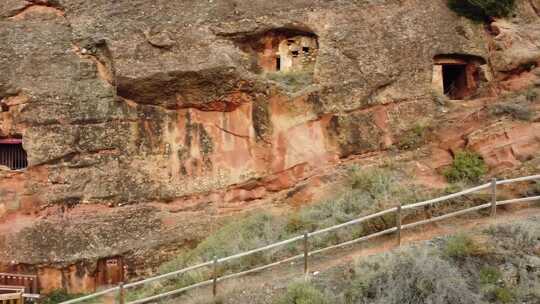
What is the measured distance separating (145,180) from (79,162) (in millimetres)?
1347

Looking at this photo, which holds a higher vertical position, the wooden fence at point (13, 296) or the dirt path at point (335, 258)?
the dirt path at point (335, 258)

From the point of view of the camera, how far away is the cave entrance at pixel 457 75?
14.8 m

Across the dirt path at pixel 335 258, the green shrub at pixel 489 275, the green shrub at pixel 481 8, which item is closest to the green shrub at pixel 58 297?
the dirt path at pixel 335 258

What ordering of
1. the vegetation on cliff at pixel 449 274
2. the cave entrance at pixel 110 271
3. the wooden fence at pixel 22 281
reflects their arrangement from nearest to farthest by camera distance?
the vegetation on cliff at pixel 449 274, the wooden fence at pixel 22 281, the cave entrance at pixel 110 271

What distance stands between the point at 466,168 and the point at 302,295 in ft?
16.6

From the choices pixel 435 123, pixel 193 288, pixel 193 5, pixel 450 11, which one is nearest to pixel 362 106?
pixel 435 123

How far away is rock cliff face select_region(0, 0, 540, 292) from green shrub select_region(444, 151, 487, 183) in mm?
238

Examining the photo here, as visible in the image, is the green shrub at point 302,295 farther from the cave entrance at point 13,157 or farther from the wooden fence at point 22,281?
the cave entrance at point 13,157

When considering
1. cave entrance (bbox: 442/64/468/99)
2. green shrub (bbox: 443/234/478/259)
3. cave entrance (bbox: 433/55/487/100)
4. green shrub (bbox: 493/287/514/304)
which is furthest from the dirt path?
cave entrance (bbox: 442/64/468/99)

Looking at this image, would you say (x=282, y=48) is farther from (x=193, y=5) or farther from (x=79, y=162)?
(x=79, y=162)

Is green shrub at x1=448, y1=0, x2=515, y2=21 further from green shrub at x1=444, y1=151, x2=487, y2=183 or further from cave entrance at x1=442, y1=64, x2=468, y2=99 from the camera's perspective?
green shrub at x1=444, y1=151, x2=487, y2=183

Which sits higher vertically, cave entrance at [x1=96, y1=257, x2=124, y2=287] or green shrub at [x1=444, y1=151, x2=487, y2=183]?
green shrub at [x1=444, y1=151, x2=487, y2=183]

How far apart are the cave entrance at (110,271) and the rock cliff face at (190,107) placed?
0.13 m

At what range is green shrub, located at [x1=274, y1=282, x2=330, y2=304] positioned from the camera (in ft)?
32.5
